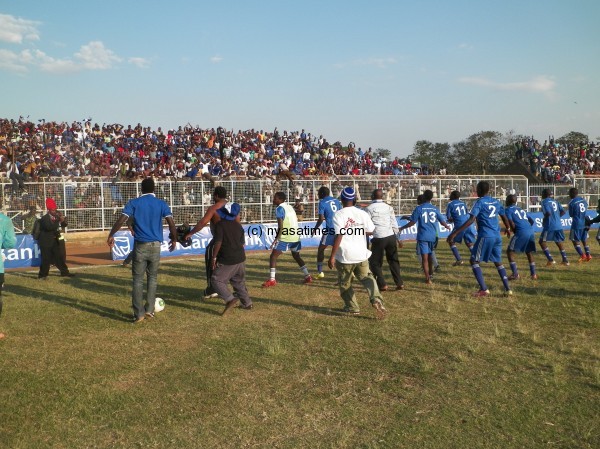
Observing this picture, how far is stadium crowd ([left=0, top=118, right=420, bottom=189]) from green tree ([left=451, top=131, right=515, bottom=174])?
34.4 meters

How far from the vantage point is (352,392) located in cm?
517

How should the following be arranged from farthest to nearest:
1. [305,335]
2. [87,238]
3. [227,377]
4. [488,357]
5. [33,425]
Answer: [87,238] → [305,335] → [488,357] → [227,377] → [33,425]

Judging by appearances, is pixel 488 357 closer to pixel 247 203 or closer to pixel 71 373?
pixel 71 373

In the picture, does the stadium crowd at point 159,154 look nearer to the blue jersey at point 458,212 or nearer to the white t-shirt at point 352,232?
the blue jersey at point 458,212

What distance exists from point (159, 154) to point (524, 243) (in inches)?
745

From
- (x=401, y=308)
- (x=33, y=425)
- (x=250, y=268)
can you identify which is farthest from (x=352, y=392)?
(x=250, y=268)

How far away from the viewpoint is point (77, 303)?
9.58 meters

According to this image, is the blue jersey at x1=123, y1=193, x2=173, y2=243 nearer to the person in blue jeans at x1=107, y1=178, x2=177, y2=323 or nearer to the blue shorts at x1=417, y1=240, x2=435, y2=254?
the person in blue jeans at x1=107, y1=178, x2=177, y2=323

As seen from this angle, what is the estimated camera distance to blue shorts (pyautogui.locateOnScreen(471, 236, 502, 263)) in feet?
31.3

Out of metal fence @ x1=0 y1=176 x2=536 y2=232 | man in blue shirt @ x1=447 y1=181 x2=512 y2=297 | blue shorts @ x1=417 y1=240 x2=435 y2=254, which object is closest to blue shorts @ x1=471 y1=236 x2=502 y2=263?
man in blue shirt @ x1=447 y1=181 x2=512 y2=297

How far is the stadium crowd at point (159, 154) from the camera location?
22.1 metres

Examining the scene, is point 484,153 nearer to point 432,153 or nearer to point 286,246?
point 432,153

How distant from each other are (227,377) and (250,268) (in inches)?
340

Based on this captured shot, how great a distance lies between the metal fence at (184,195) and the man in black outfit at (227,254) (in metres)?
11.7
